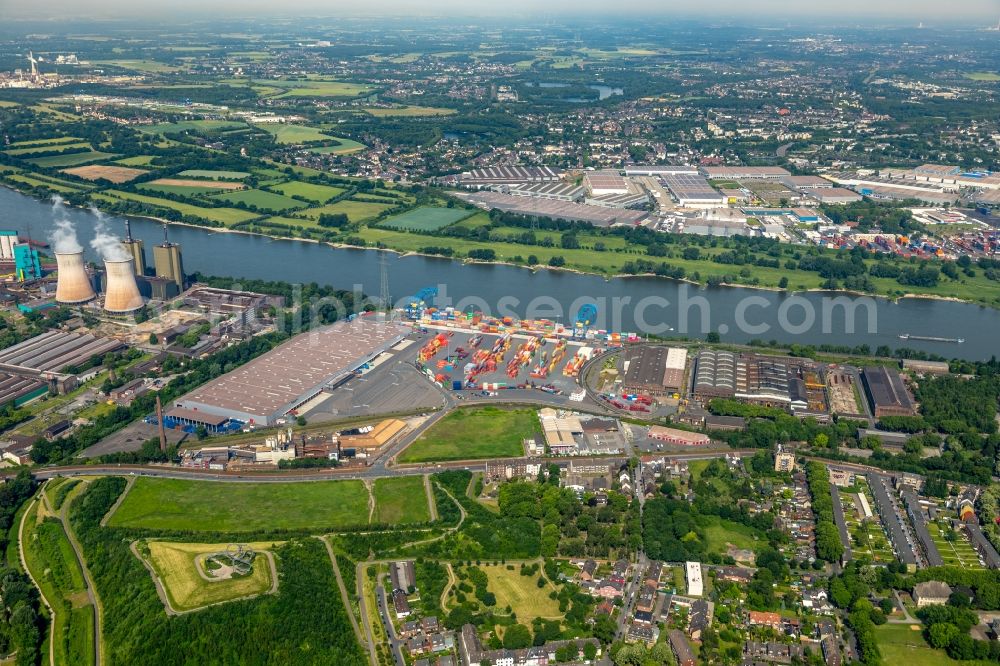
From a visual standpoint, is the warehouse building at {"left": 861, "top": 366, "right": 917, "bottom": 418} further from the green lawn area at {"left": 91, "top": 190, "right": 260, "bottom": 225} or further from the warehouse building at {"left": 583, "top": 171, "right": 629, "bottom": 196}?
the green lawn area at {"left": 91, "top": 190, "right": 260, "bottom": 225}

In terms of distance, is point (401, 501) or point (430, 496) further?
point (430, 496)

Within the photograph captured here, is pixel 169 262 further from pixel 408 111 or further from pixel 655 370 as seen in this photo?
pixel 408 111

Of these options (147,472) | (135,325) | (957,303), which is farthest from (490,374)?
(957,303)

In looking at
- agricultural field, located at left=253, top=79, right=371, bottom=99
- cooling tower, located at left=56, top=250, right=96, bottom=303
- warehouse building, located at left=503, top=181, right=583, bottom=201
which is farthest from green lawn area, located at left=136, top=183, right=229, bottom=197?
agricultural field, located at left=253, top=79, right=371, bottom=99

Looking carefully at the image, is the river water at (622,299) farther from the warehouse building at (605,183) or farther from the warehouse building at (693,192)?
the warehouse building at (693,192)

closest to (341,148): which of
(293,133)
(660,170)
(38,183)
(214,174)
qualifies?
(293,133)

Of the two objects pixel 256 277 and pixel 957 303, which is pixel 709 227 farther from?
pixel 256 277

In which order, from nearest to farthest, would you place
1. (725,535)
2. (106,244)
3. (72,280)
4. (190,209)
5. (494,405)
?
(725,535) → (494,405) → (72,280) → (106,244) → (190,209)
